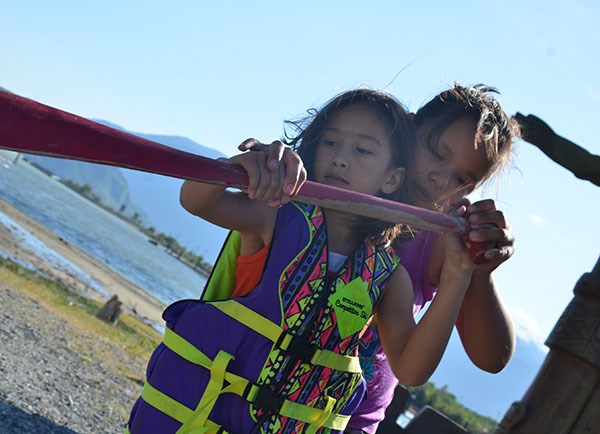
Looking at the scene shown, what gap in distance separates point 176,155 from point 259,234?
87cm

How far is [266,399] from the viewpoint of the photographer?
233 centimetres

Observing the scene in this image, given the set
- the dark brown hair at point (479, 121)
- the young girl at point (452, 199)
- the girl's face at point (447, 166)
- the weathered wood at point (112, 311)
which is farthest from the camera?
the weathered wood at point (112, 311)

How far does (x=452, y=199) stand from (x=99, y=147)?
80.4 inches

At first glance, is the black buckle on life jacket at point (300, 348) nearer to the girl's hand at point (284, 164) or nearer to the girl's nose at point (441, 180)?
the girl's hand at point (284, 164)

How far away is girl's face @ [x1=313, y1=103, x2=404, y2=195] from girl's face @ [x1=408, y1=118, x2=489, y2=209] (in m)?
0.31

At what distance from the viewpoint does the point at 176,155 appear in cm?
156

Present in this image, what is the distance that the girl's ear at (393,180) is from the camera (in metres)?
2.68

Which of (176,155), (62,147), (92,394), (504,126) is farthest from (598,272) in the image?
(92,394)

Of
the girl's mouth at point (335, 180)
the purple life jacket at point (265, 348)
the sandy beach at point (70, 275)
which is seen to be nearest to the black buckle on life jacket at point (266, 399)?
the purple life jacket at point (265, 348)

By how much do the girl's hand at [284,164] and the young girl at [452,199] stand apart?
728 mm

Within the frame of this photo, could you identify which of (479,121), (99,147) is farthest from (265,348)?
(479,121)

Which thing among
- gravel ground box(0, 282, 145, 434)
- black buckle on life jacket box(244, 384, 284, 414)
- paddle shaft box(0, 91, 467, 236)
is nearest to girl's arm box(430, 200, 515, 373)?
black buckle on life jacket box(244, 384, 284, 414)

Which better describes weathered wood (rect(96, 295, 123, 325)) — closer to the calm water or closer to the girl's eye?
the calm water

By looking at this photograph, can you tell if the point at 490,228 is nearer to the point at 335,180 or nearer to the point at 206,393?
the point at 335,180
